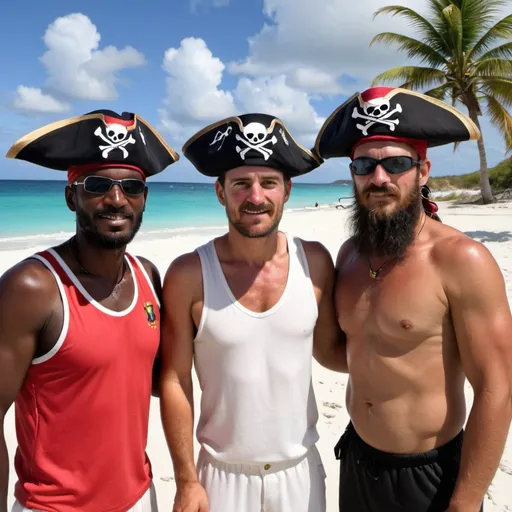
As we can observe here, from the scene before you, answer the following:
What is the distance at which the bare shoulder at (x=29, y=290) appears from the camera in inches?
79.4

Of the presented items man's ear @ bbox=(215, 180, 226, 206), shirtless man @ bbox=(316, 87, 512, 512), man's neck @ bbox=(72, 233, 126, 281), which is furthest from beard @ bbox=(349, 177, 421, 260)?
man's neck @ bbox=(72, 233, 126, 281)

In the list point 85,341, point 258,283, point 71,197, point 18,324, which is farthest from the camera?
point 258,283

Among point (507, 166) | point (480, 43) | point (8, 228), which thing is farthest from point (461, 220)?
point (8, 228)

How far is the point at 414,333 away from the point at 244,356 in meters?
0.85

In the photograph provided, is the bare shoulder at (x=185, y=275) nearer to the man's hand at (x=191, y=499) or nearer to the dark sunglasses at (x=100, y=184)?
the dark sunglasses at (x=100, y=184)

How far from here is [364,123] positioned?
253cm

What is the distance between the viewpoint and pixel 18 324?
78.9 inches

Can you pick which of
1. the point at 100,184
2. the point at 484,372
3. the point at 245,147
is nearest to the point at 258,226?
the point at 245,147

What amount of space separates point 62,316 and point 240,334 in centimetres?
86

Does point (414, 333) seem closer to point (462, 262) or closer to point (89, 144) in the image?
point (462, 262)

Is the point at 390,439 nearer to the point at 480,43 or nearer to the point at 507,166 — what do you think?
the point at 480,43

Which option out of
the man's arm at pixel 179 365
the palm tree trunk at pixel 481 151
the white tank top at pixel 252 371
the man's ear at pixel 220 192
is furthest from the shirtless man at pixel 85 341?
Result: the palm tree trunk at pixel 481 151

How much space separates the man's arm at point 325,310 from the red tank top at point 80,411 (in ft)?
3.35

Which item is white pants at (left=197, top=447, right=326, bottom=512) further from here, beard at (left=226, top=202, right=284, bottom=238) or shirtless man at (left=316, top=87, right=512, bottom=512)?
beard at (left=226, top=202, right=284, bottom=238)
